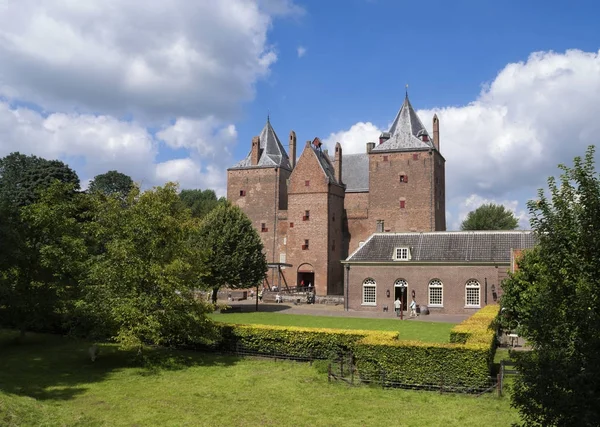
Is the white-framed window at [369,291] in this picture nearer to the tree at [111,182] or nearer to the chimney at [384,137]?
the chimney at [384,137]

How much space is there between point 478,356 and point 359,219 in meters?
43.0

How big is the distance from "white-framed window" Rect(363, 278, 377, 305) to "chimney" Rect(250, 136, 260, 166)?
24979mm

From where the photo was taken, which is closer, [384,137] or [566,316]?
[566,316]

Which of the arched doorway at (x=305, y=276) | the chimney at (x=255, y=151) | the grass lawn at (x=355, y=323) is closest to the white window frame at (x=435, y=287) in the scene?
the grass lawn at (x=355, y=323)

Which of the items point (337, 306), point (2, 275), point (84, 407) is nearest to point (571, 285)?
point (84, 407)

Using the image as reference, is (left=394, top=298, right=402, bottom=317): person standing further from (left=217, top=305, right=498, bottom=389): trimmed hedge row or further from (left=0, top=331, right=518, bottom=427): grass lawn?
(left=0, top=331, right=518, bottom=427): grass lawn

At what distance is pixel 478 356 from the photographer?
603 inches

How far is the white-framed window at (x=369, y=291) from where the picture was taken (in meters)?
40.8

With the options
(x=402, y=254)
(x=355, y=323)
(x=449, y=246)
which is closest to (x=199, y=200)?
(x=402, y=254)

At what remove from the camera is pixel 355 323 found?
31000 millimetres

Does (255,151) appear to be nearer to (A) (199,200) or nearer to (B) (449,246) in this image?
(B) (449,246)

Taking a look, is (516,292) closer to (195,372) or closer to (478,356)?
(478,356)

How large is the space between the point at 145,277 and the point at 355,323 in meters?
15.5

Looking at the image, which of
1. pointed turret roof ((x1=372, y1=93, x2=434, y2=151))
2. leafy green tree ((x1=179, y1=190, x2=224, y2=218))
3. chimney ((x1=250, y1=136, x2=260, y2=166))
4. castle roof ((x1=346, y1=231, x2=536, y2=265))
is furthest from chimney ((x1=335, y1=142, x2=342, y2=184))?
leafy green tree ((x1=179, y1=190, x2=224, y2=218))
